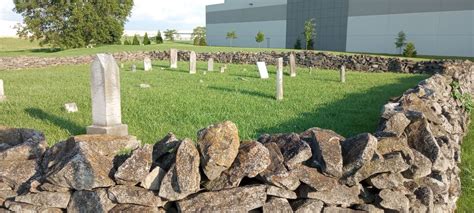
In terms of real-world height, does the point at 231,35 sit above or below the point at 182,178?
above

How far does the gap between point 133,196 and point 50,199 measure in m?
0.84

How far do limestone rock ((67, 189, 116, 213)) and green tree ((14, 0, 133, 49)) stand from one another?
178ft

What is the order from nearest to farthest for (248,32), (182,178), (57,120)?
(182,178)
(57,120)
(248,32)

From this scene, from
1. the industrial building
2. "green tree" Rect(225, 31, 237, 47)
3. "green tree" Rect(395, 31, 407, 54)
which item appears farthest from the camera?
"green tree" Rect(225, 31, 237, 47)

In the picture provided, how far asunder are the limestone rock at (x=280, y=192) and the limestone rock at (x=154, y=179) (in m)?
0.95

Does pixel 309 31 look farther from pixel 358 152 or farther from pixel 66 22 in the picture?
pixel 358 152

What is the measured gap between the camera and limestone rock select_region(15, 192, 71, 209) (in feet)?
12.4

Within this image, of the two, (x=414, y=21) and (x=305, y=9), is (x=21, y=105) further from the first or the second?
(x=305, y=9)

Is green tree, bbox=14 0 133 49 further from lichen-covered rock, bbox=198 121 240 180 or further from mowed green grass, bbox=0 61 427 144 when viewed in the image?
lichen-covered rock, bbox=198 121 240 180

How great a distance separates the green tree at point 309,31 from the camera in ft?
188

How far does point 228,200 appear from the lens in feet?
11.7

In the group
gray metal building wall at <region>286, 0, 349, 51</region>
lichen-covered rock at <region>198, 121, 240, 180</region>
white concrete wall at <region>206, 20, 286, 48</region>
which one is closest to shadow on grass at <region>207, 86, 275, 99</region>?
lichen-covered rock at <region>198, 121, 240, 180</region>

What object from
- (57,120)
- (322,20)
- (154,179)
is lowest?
(57,120)

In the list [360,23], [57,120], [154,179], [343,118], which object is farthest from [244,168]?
[360,23]
